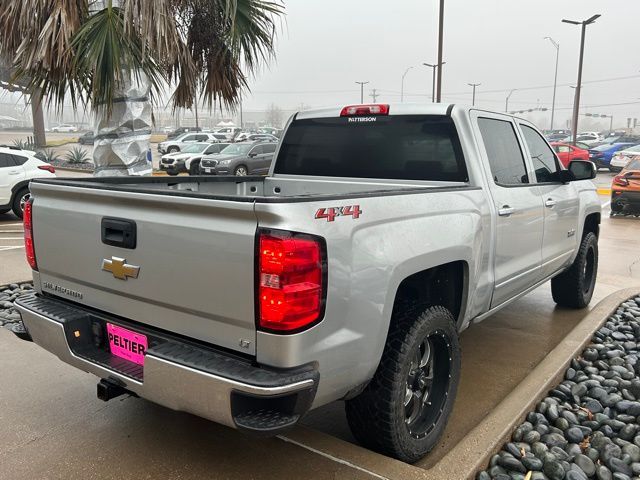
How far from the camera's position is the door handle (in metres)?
3.60

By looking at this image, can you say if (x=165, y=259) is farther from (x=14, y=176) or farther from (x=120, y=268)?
(x=14, y=176)

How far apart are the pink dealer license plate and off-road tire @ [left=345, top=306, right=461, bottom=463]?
104cm

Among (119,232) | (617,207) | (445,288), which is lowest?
(617,207)

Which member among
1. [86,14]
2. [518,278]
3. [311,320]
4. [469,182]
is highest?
[86,14]

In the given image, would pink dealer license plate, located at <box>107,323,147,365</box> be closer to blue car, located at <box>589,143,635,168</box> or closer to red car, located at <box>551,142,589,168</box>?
red car, located at <box>551,142,589,168</box>

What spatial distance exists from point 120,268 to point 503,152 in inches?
112

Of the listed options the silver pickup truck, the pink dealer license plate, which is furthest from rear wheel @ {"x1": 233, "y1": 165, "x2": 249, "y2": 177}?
the pink dealer license plate

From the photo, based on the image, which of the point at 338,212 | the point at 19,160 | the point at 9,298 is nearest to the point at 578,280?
the point at 338,212

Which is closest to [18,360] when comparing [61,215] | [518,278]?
[61,215]

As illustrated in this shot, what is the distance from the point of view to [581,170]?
467 cm

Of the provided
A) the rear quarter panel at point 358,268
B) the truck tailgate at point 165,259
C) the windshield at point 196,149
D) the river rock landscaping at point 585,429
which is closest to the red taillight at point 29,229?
the truck tailgate at point 165,259

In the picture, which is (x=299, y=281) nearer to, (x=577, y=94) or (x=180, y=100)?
(x=180, y=100)

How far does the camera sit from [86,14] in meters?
5.87

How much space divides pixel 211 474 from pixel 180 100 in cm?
541
